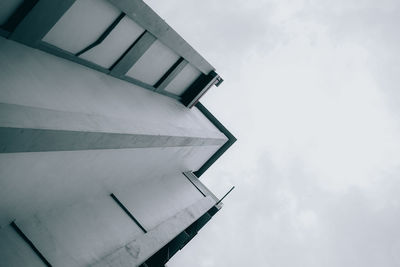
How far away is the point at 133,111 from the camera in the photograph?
8078 millimetres

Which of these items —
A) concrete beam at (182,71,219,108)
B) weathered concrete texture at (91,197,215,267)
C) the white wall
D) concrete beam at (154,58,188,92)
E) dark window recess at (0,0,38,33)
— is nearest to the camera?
the white wall

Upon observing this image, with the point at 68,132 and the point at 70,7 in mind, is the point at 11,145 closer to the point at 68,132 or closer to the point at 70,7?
the point at 68,132

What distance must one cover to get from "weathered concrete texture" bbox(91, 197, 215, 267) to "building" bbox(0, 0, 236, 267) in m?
0.03

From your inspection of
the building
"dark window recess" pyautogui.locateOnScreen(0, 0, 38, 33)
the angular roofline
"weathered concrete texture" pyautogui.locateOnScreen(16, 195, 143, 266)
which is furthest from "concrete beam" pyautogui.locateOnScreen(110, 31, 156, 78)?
the angular roofline

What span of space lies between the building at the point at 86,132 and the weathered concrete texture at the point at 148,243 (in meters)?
0.03

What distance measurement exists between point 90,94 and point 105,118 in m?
1.03

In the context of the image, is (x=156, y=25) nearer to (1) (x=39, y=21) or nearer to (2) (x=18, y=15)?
(1) (x=39, y=21)

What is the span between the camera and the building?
15.4ft

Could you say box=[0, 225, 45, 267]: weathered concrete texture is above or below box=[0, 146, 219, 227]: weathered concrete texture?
below

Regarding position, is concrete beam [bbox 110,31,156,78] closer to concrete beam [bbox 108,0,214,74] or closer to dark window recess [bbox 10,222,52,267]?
concrete beam [bbox 108,0,214,74]

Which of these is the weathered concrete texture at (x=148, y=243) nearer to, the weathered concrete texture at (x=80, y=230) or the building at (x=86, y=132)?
the building at (x=86, y=132)

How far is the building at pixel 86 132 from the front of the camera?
4699 millimetres

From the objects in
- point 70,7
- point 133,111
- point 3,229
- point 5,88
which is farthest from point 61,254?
point 70,7

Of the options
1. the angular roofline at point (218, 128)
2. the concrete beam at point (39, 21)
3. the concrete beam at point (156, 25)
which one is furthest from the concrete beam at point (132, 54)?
the angular roofline at point (218, 128)
